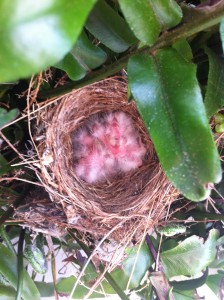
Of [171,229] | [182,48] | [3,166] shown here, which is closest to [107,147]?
[171,229]

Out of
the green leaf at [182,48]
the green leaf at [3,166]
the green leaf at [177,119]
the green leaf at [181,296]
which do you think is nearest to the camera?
the green leaf at [177,119]

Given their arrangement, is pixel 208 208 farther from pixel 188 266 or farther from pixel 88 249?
pixel 88 249

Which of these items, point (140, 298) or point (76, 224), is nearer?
point (76, 224)

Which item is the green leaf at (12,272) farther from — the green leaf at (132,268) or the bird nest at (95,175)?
the green leaf at (132,268)

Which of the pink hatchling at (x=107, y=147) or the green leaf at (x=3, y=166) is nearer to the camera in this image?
the green leaf at (x=3, y=166)

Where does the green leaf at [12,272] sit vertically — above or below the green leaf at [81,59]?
below

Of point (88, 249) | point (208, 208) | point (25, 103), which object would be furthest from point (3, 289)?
point (208, 208)

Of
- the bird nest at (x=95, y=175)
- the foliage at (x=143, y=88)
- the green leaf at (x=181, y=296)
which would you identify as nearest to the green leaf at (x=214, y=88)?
the foliage at (x=143, y=88)

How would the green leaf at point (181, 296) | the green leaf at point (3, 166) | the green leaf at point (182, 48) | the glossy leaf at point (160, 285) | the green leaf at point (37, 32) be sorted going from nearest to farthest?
1. the green leaf at point (37, 32)
2. the green leaf at point (182, 48)
3. the green leaf at point (3, 166)
4. the glossy leaf at point (160, 285)
5. the green leaf at point (181, 296)
